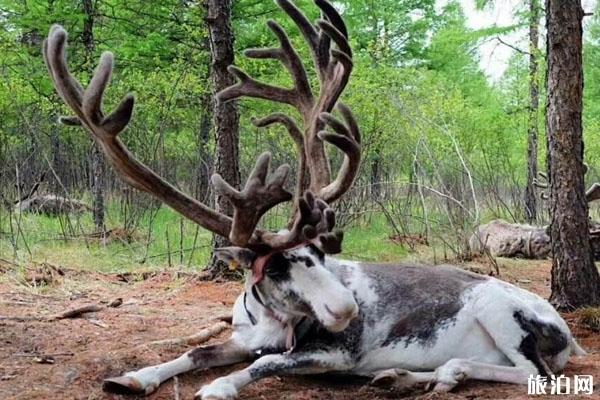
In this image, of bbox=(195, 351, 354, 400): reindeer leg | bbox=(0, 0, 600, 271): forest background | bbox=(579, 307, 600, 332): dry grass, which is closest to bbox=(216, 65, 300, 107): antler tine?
bbox=(195, 351, 354, 400): reindeer leg

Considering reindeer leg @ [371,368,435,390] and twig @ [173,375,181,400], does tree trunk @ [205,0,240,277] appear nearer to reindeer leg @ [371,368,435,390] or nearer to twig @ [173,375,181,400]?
twig @ [173,375,181,400]

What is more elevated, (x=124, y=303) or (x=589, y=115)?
(x=589, y=115)

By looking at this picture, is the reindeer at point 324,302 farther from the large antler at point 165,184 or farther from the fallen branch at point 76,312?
the fallen branch at point 76,312

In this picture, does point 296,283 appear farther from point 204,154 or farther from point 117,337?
point 204,154

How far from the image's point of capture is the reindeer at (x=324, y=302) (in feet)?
11.9

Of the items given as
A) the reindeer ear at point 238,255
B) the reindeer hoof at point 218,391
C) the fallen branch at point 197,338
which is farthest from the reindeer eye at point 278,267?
the fallen branch at point 197,338

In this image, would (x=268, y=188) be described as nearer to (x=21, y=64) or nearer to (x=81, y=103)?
(x=81, y=103)

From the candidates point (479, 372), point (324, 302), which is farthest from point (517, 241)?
point (324, 302)

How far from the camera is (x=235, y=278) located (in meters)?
7.30

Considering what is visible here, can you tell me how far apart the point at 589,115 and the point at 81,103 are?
69.9ft

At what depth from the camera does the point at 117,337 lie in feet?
15.9

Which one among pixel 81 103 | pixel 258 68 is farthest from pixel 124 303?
pixel 258 68

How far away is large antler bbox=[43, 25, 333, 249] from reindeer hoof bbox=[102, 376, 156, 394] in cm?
88

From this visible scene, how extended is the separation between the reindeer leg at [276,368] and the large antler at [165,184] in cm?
63
